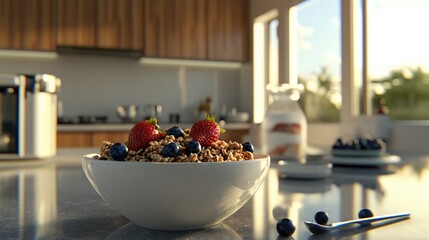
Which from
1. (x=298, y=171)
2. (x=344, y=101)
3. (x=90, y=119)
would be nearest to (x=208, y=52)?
(x=90, y=119)

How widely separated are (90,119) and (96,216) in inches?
134

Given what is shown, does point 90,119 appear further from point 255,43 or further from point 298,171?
point 298,171

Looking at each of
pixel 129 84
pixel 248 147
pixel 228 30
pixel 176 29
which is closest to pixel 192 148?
pixel 248 147

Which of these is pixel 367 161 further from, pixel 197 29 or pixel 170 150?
pixel 197 29

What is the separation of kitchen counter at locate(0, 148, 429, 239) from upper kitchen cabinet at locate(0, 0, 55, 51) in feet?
9.30

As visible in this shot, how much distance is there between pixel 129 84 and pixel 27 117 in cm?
255

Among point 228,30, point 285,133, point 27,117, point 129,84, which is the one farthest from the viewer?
point 228,30

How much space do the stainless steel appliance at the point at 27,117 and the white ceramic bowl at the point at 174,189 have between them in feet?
3.75

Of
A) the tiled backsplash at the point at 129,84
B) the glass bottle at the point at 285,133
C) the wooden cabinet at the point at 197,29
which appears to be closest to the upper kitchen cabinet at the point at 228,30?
the wooden cabinet at the point at 197,29

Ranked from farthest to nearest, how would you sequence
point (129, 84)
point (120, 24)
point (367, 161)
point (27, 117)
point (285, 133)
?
point (129, 84) < point (120, 24) < point (27, 117) < point (285, 133) < point (367, 161)

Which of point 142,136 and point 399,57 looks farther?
point 399,57

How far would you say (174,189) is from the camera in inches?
17.7

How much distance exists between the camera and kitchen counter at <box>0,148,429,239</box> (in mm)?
462

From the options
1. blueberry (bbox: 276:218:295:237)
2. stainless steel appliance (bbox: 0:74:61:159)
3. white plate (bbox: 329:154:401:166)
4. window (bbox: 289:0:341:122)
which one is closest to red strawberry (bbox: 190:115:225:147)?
blueberry (bbox: 276:218:295:237)
